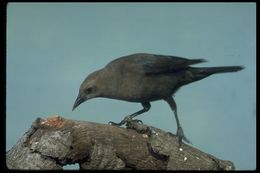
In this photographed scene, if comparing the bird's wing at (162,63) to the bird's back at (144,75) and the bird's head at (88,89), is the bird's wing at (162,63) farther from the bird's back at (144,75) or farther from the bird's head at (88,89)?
the bird's head at (88,89)

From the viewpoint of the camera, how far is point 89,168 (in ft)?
18.7

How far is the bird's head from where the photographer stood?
25.1ft

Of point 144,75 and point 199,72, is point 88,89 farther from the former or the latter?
point 199,72

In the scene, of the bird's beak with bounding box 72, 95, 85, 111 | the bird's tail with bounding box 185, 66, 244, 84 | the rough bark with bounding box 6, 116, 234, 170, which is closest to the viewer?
the rough bark with bounding box 6, 116, 234, 170

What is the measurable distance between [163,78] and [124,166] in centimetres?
246

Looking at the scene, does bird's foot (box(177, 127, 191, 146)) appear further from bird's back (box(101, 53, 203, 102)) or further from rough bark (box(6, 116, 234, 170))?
bird's back (box(101, 53, 203, 102))

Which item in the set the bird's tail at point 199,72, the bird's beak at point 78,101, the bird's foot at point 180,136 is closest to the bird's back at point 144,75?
the bird's tail at point 199,72

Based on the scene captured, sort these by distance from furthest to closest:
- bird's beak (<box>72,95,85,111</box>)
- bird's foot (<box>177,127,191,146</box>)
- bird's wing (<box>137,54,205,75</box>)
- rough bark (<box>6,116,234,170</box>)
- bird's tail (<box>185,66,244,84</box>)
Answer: bird's tail (<box>185,66,244,84</box>) → bird's wing (<box>137,54,205,75</box>) → bird's beak (<box>72,95,85,111</box>) → bird's foot (<box>177,127,191,146</box>) → rough bark (<box>6,116,234,170</box>)

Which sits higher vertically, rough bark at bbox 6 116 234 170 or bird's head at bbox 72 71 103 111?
bird's head at bbox 72 71 103 111

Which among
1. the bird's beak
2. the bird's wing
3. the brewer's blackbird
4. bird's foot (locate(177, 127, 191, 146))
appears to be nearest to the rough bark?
bird's foot (locate(177, 127, 191, 146))

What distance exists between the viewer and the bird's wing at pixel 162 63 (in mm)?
7912

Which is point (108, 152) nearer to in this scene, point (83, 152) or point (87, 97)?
point (83, 152)

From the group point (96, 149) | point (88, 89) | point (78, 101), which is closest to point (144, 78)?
point (88, 89)

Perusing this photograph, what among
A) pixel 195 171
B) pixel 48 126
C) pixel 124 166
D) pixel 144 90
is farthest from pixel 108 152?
pixel 144 90
